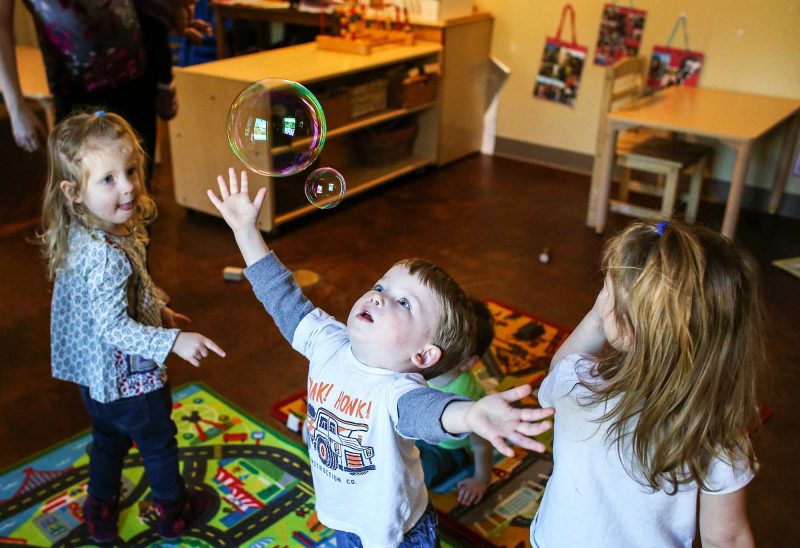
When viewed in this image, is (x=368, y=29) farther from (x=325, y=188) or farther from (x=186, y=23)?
(x=325, y=188)

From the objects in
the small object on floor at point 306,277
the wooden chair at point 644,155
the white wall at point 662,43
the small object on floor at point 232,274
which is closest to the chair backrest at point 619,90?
the wooden chair at point 644,155

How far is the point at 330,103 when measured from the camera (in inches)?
155

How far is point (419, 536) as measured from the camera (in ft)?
4.45

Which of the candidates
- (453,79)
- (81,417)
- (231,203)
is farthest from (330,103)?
(231,203)

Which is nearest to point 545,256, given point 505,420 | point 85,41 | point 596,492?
point 85,41

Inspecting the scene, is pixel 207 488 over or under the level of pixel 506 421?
under

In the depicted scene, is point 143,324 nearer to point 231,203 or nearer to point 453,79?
point 231,203

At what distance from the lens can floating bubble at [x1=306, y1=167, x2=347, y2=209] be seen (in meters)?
1.63

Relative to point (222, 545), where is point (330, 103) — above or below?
above

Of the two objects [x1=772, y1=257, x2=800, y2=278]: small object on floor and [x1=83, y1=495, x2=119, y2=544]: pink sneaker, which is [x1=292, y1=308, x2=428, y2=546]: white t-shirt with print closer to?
[x1=83, y1=495, x2=119, y2=544]: pink sneaker

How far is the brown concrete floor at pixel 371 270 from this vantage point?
2.38 m

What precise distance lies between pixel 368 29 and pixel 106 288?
337 cm

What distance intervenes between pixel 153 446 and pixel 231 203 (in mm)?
717

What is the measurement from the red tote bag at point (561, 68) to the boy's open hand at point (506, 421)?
416cm
